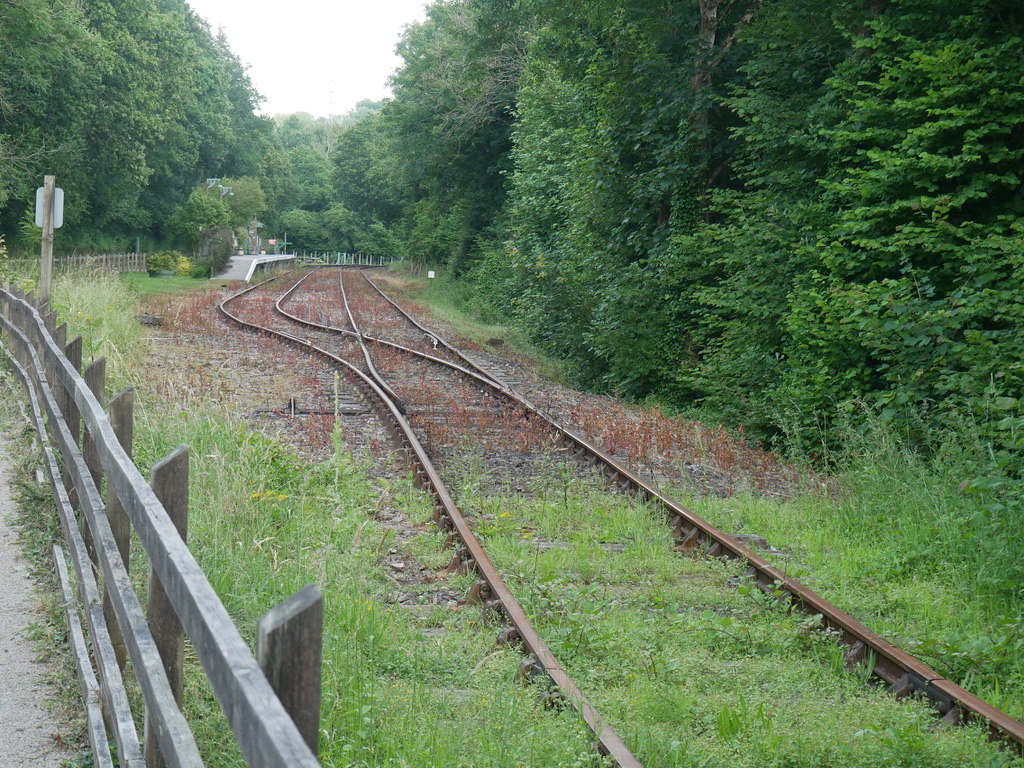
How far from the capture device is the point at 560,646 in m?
5.22

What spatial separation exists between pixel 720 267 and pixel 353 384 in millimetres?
5519

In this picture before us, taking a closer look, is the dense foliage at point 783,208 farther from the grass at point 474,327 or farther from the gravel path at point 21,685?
the gravel path at point 21,685

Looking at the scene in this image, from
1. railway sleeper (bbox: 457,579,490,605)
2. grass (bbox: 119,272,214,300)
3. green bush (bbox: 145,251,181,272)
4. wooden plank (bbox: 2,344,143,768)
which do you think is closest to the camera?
wooden plank (bbox: 2,344,143,768)

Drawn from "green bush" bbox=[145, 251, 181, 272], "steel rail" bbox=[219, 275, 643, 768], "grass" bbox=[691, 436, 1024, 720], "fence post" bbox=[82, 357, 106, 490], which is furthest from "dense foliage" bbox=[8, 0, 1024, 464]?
"green bush" bbox=[145, 251, 181, 272]

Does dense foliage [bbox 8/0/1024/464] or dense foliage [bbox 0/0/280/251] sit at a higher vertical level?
dense foliage [bbox 0/0/280/251]

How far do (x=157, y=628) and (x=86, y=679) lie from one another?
984 millimetres

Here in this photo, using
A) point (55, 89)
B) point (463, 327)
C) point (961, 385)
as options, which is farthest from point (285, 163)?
point (961, 385)

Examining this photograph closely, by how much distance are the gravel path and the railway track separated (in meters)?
2.08

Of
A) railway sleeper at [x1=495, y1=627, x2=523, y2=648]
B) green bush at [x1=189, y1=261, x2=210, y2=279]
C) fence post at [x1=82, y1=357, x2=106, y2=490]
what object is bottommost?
railway sleeper at [x1=495, y1=627, x2=523, y2=648]

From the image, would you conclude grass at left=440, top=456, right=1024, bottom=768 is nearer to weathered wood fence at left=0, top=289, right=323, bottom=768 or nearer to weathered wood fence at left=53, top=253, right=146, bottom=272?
weathered wood fence at left=0, top=289, right=323, bottom=768

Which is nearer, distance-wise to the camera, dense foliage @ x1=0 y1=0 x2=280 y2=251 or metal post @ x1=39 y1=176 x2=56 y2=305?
metal post @ x1=39 y1=176 x2=56 y2=305

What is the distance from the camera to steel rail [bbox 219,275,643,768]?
4.11m

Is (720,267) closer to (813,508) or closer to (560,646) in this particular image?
(813,508)

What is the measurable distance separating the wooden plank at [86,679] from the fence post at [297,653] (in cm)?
171
